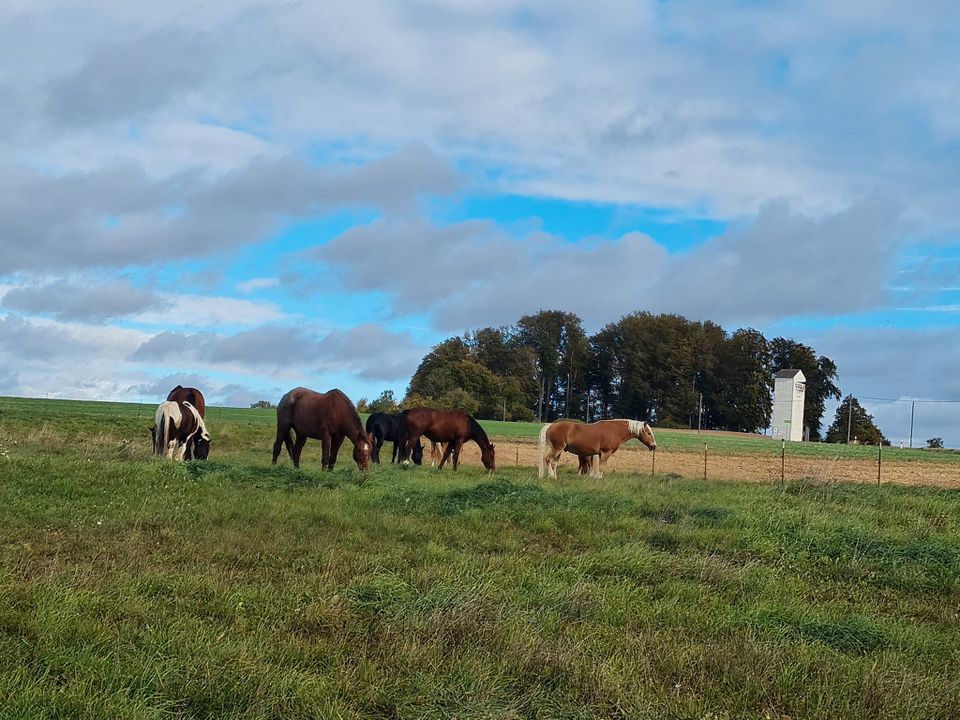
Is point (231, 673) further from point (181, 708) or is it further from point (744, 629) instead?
point (744, 629)

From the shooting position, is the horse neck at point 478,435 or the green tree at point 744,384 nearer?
the horse neck at point 478,435

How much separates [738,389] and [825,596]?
82581 mm

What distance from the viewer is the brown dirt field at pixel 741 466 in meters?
28.2

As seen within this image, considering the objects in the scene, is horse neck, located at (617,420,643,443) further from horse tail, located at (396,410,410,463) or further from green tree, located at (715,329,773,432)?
green tree, located at (715,329,773,432)

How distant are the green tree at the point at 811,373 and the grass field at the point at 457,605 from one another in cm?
8060

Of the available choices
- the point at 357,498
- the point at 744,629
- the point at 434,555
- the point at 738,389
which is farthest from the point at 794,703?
the point at 738,389

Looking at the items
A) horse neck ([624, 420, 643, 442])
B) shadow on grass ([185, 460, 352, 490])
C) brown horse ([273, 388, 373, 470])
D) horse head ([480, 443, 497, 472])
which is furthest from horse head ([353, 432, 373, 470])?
horse neck ([624, 420, 643, 442])

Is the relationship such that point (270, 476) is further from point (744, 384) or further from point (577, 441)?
point (744, 384)

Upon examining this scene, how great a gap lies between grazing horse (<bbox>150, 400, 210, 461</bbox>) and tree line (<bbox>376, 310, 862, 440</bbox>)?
60025 millimetres

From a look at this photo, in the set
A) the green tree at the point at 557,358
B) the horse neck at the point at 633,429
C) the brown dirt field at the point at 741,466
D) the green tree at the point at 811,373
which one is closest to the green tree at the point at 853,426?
the green tree at the point at 811,373

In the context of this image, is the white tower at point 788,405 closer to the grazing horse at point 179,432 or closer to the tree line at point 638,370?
the tree line at point 638,370

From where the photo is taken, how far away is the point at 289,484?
1267cm

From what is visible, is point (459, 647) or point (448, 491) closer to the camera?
point (459, 647)

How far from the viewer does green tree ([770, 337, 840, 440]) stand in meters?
86.8
